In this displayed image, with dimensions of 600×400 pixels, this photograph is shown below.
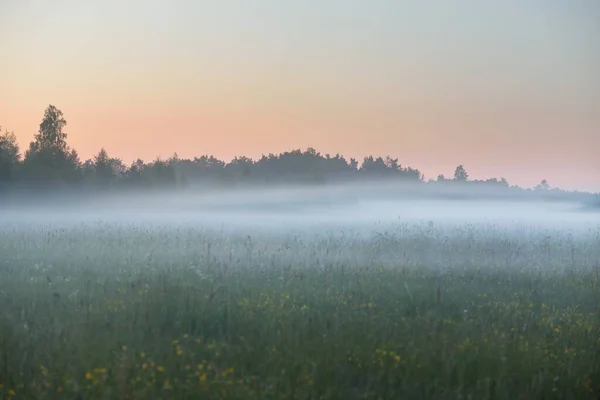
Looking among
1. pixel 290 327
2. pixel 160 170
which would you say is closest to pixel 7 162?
pixel 160 170

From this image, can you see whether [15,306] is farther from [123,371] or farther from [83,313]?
[123,371]

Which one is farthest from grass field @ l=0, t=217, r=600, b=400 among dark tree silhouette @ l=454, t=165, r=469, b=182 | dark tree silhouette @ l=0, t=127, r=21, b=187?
dark tree silhouette @ l=454, t=165, r=469, b=182

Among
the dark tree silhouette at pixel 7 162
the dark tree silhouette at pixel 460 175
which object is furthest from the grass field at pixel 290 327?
the dark tree silhouette at pixel 460 175

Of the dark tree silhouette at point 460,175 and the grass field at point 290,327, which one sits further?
the dark tree silhouette at point 460,175

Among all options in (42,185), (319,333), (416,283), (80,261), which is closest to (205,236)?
(80,261)

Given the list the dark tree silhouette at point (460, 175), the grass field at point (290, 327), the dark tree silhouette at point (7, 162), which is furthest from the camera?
the dark tree silhouette at point (460, 175)

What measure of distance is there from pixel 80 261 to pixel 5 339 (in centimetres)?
634

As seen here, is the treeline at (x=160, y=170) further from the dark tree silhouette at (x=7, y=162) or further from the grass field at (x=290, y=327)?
the grass field at (x=290, y=327)

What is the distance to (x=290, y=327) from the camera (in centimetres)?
760

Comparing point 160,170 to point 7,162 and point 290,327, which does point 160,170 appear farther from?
point 290,327

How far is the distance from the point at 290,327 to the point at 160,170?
63.0 m

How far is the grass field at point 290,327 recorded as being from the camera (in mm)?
5863

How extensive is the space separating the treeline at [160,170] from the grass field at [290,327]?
146 ft

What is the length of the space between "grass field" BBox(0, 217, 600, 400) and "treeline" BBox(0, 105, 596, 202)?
44461 mm
